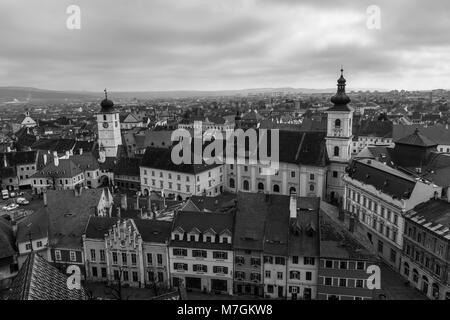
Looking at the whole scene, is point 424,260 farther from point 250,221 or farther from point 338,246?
point 250,221

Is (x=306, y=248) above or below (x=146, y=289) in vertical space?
above

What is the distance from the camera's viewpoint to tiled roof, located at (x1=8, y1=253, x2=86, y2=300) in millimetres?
24580

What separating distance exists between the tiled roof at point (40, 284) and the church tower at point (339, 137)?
61.7 meters

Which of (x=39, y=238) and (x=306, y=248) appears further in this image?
(x=39, y=238)

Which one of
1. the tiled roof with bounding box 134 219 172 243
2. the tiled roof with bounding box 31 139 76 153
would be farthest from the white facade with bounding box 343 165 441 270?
the tiled roof with bounding box 31 139 76 153

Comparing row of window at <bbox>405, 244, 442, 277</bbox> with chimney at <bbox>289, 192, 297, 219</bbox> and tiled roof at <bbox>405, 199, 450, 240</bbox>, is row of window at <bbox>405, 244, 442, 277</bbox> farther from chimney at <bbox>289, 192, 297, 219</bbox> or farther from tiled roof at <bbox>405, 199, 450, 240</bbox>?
chimney at <bbox>289, 192, 297, 219</bbox>

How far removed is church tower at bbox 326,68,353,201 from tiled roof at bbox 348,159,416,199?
11.8 metres

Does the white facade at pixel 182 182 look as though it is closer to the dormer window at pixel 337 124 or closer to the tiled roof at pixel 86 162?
the tiled roof at pixel 86 162

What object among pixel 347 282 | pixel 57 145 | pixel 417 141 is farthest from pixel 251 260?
pixel 57 145

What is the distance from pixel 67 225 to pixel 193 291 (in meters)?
19.9

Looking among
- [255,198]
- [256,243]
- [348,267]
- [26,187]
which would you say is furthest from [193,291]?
[26,187]

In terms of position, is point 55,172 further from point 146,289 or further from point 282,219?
point 282,219

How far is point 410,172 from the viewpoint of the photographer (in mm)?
70625

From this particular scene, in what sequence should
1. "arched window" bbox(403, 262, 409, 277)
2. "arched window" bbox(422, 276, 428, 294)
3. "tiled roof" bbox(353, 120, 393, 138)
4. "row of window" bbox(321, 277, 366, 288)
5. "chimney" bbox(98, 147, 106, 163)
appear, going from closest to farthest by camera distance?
"row of window" bbox(321, 277, 366, 288) < "arched window" bbox(422, 276, 428, 294) < "arched window" bbox(403, 262, 409, 277) < "chimney" bbox(98, 147, 106, 163) < "tiled roof" bbox(353, 120, 393, 138)
